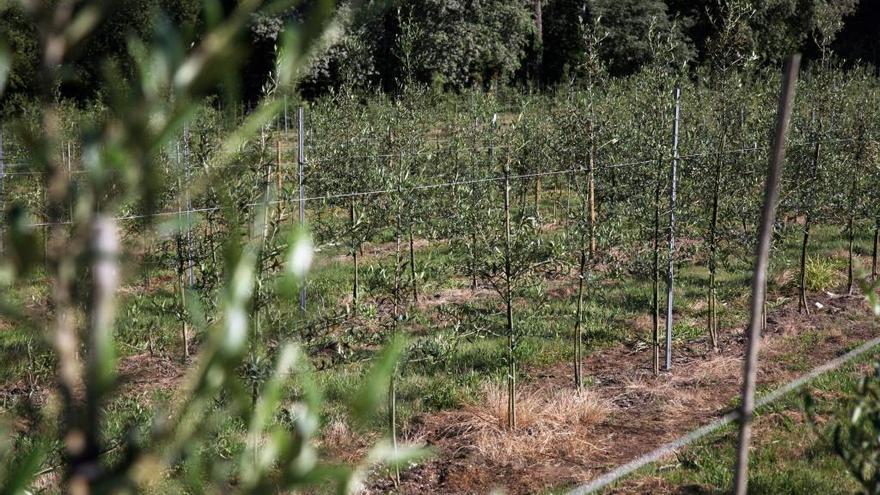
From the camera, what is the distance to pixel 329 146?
1086cm

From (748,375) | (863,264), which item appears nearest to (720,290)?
(863,264)

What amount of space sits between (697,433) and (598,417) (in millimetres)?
699

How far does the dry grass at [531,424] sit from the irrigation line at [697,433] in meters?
0.42

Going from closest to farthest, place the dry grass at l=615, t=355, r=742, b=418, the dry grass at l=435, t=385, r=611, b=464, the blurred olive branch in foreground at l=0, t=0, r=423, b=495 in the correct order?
the blurred olive branch in foreground at l=0, t=0, r=423, b=495, the dry grass at l=435, t=385, r=611, b=464, the dry grass at l=615, t=355, r=742, b=418

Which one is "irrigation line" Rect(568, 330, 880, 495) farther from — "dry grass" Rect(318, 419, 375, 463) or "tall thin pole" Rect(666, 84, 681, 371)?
"dry grass" Rect(318, 419, 375, 463)

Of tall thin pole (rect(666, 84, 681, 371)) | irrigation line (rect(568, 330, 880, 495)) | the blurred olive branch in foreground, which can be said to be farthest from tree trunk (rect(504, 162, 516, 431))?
the blurred olive branch in foreground

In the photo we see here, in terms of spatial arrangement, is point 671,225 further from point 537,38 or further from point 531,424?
point 537,38

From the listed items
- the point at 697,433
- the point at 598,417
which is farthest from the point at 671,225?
the point at 697,433

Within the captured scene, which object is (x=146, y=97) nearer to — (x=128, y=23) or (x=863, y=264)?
(x=128, y=23)

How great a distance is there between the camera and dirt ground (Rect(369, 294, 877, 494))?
5.52 meters

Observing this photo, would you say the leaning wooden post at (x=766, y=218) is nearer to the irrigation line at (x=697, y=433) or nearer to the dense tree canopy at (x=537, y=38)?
the irrigation line at (x=697, y=433)

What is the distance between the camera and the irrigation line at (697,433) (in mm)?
5266

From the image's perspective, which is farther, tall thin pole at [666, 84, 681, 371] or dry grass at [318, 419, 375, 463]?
tall thin pole at [666, 84, 681, 371]

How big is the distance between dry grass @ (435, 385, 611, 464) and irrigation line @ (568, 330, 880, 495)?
42 cm
